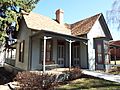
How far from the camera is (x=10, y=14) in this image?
19000mm

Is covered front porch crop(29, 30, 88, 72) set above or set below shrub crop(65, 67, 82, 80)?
above

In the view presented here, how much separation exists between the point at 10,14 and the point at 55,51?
6.67 meters

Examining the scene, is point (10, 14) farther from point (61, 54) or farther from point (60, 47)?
point (61, 54)

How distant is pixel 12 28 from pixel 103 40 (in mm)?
12432

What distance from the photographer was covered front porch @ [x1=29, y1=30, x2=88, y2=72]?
16594 millimetres

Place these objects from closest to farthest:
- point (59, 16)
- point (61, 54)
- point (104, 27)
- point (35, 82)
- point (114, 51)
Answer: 1. point (35, 82)
2. point (61, 54)
3. point (104, 27)
4. point (59, 16)
5. point (114, 51)

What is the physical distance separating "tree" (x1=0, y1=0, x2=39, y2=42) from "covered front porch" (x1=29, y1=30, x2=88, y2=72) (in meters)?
3.77

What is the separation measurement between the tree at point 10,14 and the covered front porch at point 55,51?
12.4ft

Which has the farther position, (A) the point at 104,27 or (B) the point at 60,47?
(A) the point at 104,27

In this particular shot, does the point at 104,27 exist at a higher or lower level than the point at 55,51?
higher

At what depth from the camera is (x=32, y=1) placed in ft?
80.1

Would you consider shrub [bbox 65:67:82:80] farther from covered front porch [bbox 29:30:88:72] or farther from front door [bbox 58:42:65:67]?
front door [bbox 58:42:65:67]

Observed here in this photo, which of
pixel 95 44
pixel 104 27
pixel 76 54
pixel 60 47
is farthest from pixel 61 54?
pixel 104 27

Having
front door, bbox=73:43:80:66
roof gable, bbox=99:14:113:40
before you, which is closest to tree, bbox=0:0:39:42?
front door, bbox=73:43:80:66
